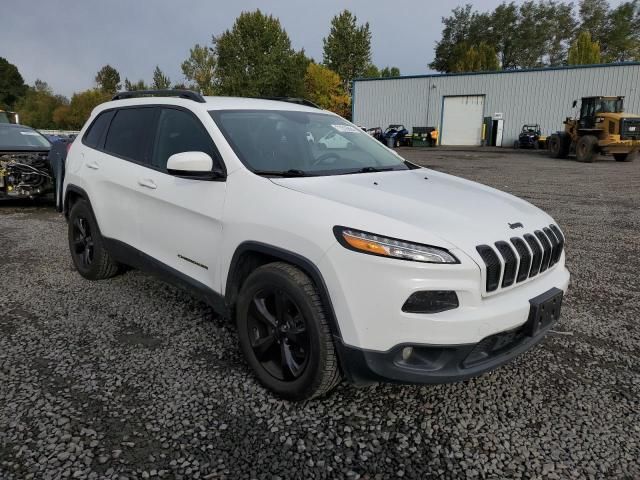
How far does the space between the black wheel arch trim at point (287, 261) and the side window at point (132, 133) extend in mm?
1392

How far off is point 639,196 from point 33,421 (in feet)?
38.3

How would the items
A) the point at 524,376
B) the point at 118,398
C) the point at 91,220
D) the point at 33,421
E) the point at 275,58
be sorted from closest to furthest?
the point at 33,421 < the point at 118,398 < the point at 524,376 < the point at 91,220 < the point at 275,58

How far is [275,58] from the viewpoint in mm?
54656

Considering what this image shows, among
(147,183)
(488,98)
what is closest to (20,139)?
(147,183)

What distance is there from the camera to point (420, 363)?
224cm

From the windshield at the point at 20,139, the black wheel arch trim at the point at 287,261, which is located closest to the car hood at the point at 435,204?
the black wheel arch trim at the point at 287,261

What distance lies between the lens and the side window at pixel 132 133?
3.75m

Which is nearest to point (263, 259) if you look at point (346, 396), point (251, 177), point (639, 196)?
point (251, 177)

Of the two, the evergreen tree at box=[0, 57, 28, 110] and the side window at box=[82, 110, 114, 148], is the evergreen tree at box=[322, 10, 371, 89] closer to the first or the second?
the side window at box=[82, 110, 114, 148]

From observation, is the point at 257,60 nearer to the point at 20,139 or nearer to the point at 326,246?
the point at 20,139

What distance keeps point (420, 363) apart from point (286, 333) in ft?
2.33

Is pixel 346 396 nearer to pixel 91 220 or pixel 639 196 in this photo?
pixel 91 220

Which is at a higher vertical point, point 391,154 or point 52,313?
point 391,154

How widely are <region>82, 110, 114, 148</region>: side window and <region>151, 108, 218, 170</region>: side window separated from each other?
0.98 meters
